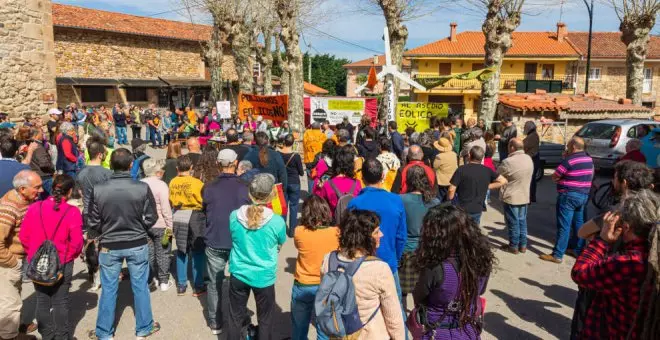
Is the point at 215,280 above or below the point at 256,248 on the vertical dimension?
below

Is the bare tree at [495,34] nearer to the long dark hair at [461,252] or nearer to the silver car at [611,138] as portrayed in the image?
the silver car at [611,138]

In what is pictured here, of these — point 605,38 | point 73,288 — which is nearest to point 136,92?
point 73,288

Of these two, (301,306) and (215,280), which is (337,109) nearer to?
(215,280)

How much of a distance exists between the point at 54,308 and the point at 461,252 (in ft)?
11.5

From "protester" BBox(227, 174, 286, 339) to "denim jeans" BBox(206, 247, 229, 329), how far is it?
0.68 metres

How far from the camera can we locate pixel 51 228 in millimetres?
3875

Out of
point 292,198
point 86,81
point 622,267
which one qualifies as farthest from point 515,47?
point 622,267

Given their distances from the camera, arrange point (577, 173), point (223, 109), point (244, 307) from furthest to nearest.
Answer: point (223, 109), point (577, 173), point (244, 307)

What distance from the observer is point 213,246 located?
4367mm

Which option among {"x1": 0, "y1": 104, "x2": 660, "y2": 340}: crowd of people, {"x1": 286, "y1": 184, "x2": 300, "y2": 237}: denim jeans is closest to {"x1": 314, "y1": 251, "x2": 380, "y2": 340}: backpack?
{"x1": 0, "y1": 104, "x2": 660, "y2": 340}: crowd of people

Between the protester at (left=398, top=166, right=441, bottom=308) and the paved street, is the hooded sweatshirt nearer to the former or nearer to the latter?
the paved street

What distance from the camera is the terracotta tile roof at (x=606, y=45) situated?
127ft

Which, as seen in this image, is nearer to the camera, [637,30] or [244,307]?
[244,307]

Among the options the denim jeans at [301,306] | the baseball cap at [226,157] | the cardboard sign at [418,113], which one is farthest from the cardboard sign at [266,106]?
the denim jeans at [301,306]
